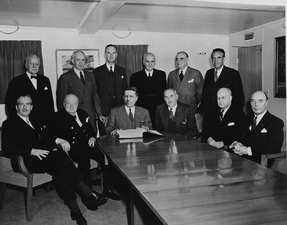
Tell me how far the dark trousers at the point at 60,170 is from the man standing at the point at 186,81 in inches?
85.3

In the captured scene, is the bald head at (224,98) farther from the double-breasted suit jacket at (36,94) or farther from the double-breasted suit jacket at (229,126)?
the double-breasted suit jacket at (36,94)

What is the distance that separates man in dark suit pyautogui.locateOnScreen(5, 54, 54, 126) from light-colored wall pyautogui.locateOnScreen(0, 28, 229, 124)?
5.03 ft

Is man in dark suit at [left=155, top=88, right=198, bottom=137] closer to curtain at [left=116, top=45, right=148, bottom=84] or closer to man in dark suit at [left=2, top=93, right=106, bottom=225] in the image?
man in dark suit at [left=2, top=93, right=106, bottom=225]

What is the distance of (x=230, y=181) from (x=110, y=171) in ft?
6.61

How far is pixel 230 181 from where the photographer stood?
183 cm

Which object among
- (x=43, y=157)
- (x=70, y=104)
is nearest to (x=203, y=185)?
(x=43, y=157)

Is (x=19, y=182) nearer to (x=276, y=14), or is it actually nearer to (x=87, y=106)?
(x=87, y=106)

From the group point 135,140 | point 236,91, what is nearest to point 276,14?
point 236,91

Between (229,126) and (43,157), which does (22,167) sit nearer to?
(43,157)

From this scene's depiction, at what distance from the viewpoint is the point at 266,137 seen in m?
3.15

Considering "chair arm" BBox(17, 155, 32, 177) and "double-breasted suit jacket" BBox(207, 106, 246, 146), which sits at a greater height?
"double-breasted suit jacket" BBox(207, 106, 246, 146)

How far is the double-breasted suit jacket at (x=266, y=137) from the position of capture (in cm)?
306

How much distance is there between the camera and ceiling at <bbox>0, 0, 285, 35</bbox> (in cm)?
410

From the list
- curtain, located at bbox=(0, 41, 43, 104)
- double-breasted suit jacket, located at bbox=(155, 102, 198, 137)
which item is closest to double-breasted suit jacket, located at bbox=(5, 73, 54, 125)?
curtain, located at bbox=(0, 41, 43, 104)
